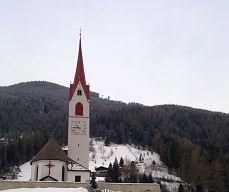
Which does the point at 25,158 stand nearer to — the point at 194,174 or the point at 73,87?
the point at 194,174

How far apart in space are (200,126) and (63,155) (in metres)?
116

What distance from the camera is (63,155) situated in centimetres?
5175

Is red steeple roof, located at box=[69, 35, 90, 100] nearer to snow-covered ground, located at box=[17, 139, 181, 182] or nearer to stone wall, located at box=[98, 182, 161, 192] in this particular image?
stone wall, located at box=[98, 182, 161, 192]

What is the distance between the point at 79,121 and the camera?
59.7 meters

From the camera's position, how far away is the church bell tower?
2299 inches

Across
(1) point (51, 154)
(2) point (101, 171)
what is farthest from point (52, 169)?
(2) point (101, 171)

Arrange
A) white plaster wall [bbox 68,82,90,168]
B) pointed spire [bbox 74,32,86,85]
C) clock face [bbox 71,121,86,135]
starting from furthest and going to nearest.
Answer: pointed spire [bbox 74,32,86,85] < clock face [bbox 71,121,86,135] < white plaster wall [bbox 68,82,90,168]

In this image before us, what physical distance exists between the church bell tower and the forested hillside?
4547 cm

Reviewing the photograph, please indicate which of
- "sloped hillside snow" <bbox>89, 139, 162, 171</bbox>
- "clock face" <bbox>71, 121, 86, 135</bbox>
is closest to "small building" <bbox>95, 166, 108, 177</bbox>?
"sloped hillside snow" <bbox>89, 139, 162, 171</bbox>

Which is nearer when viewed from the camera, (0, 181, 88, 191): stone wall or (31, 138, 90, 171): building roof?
(0, 181, 88, 191): stone wall

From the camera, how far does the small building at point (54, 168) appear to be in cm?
4988

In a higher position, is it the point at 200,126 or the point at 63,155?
the point at 200,126

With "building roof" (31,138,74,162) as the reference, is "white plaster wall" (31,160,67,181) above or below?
below

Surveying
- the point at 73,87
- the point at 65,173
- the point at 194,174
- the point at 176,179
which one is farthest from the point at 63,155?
the point at 176,179
